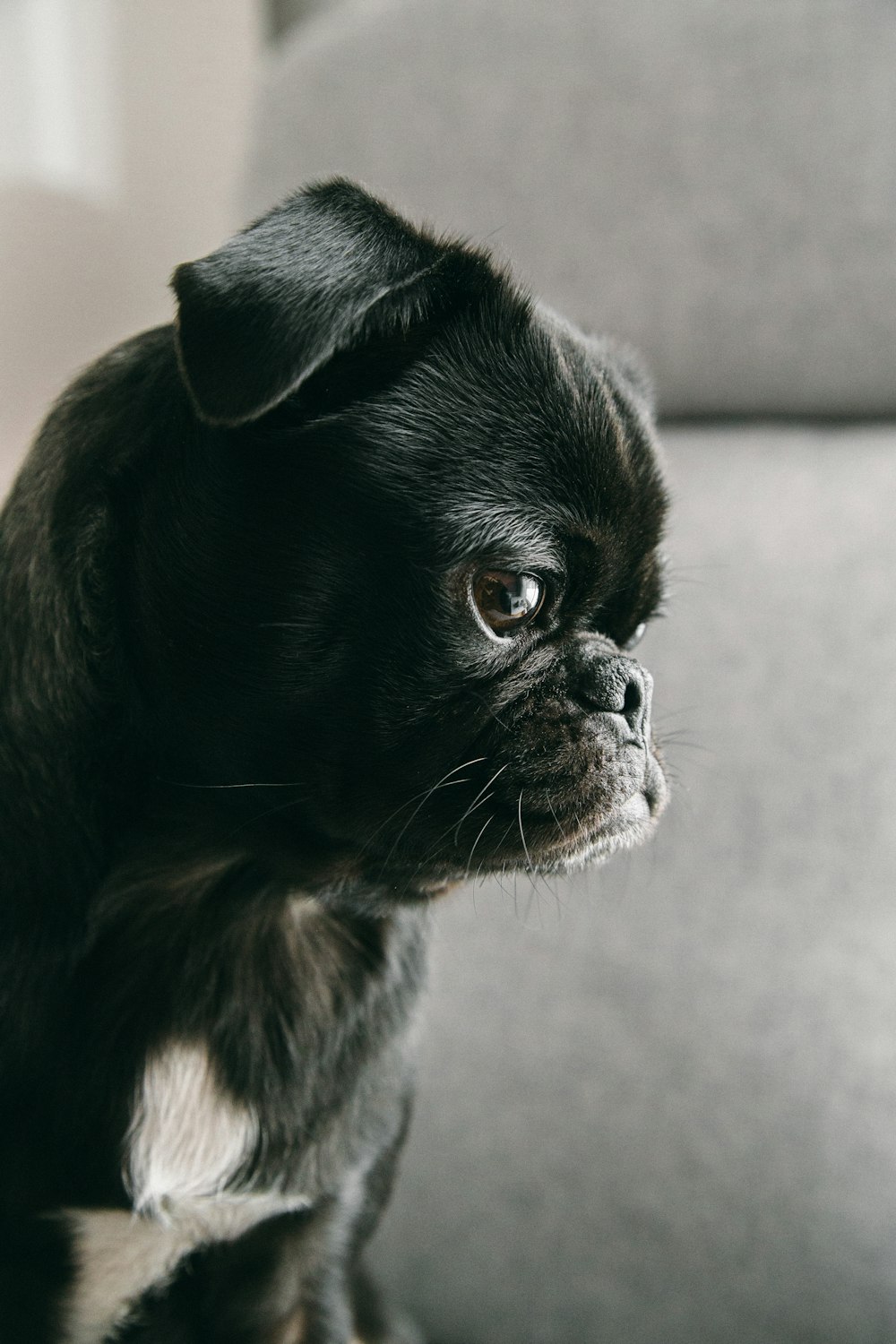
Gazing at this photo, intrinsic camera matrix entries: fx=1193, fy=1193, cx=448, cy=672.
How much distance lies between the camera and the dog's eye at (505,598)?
2.11ft

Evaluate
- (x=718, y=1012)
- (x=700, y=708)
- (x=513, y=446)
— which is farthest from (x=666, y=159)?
(x=718, y=1012)

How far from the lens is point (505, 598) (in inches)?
25.7

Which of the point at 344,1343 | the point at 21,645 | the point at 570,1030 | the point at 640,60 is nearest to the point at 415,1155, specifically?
the point at 570,1030

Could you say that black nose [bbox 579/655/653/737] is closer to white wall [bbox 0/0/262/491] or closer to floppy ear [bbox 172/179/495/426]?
floppy ear [bbox 172/179/495/426]

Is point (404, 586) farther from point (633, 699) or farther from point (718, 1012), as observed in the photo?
point (718, 1012)

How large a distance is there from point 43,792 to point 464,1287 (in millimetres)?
714

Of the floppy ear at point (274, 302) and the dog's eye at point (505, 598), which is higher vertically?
the floppy ear at point (274, 302)

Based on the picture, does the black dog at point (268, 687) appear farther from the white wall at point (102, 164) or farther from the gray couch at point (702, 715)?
the white wall at point (102, 164)

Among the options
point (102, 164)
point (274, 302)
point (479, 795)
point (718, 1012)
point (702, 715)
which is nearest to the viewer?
point (274, 302)

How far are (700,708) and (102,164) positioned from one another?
1.25m

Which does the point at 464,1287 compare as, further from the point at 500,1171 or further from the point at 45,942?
the point at 45,942

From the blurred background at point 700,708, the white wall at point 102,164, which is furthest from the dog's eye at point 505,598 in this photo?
the white wall at point 102,164

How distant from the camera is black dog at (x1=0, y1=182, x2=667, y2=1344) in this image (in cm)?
62

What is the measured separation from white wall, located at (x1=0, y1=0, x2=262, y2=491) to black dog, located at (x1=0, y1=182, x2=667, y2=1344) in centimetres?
93
